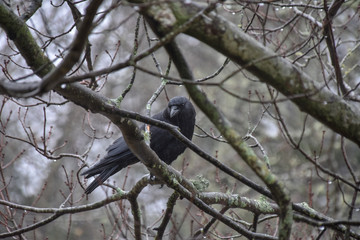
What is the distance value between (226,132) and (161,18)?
658 millimetres

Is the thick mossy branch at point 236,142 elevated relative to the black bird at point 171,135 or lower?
lower

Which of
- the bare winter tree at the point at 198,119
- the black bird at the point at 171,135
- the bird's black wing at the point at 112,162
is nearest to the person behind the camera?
the bare winter tree at the point at 198,119

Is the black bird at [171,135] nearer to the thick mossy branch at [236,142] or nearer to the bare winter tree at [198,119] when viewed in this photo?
the bare winter tree at [198,119]

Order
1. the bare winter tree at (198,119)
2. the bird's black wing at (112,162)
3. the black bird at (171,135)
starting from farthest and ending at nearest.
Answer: the black bird at (171,135) → the bird's black wing at (112,162) → the bare winter tree at (198,119)

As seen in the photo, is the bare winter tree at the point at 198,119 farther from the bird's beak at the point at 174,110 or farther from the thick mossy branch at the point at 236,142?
the bird's beak at the point at 174,110

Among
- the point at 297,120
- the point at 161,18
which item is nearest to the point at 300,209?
the point at 161,18

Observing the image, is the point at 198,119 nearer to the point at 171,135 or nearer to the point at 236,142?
the point at 171,135

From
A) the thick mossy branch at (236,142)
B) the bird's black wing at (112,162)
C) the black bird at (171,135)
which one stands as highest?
the black bird at (171,135)

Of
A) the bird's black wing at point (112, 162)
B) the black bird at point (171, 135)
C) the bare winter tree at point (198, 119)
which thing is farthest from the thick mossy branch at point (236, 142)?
the black bird at point (171, 135)

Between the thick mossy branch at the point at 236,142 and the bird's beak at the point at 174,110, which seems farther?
the bird's beak at the point at 174,110

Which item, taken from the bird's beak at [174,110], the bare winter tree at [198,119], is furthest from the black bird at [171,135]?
the bare winter tree at [198,119]

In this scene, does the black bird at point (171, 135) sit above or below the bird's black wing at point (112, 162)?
above

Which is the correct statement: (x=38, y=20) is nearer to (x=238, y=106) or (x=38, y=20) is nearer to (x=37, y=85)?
(x=238, y=106)

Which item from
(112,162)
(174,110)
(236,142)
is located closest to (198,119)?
(174,110)
